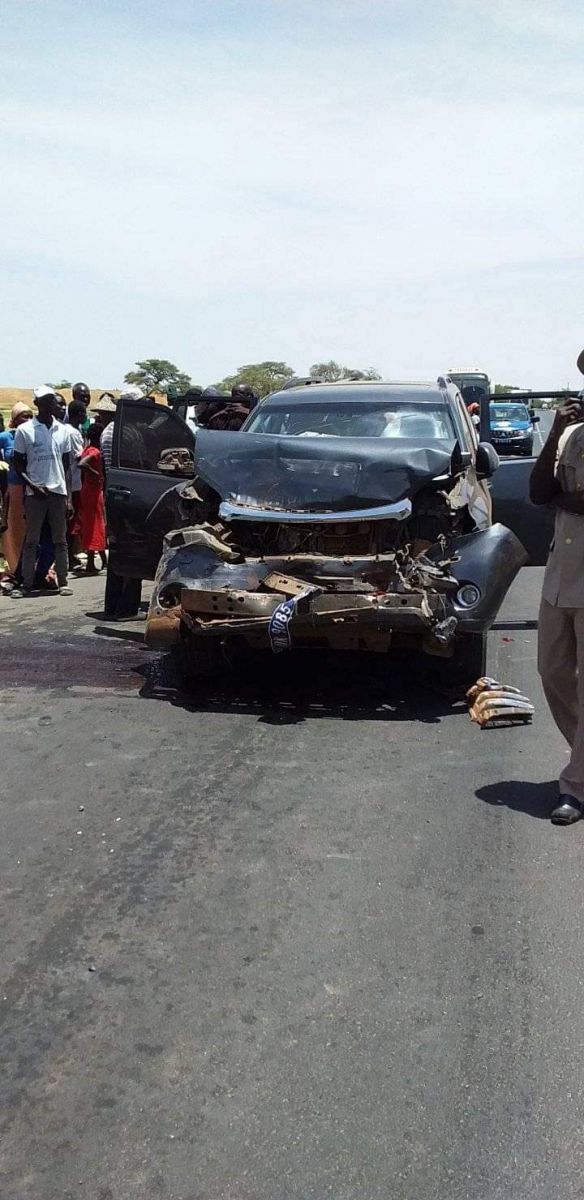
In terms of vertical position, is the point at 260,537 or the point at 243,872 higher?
the point at 260,537

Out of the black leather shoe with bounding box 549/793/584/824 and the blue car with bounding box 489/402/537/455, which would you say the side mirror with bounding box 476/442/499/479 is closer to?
the black leather shoe with bounding box 549/793/584/824

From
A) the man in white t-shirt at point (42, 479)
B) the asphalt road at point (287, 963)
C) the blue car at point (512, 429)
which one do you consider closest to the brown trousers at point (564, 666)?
the asphalt road at point (287, 963)

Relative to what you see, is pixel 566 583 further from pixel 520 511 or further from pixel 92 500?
pixel 92 500

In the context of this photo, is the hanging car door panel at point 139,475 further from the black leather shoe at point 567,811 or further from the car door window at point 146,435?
the black leather shoe at point 567,811

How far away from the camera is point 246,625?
618 centimetres

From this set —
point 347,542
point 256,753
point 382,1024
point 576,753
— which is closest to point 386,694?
point 347,542

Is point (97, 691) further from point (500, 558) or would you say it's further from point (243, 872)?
point (243, 872)

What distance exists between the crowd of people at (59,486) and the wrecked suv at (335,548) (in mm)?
2432

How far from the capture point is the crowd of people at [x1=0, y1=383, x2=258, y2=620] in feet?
34.3

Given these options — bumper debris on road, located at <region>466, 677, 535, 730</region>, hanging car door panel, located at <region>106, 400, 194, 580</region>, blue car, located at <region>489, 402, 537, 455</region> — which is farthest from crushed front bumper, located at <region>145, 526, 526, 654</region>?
blue car, located at <region>489, 402, 537, 455</region>

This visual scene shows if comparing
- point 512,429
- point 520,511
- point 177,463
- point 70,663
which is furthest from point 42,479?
point 512,429

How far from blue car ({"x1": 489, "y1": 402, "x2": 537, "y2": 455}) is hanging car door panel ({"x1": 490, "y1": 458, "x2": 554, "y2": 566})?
17626mm

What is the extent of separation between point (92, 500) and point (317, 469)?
584 cm

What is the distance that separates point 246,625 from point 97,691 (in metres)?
1.29
